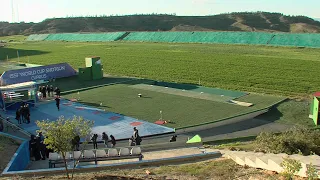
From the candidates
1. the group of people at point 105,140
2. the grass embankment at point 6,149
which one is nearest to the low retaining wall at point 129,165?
the grass embankment at point 6,149

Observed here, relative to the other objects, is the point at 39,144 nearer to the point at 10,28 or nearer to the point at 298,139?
the point at 298,139

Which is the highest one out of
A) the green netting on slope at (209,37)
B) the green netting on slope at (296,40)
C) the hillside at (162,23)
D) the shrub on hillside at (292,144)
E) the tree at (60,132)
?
the hillside at (162,23)

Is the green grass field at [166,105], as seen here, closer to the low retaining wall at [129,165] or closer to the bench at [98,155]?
the bench at [98,155]

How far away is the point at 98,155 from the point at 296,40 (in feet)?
167

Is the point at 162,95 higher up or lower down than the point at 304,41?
lower down

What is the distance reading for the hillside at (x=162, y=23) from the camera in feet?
392

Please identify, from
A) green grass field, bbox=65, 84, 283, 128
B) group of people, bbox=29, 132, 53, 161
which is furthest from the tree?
green grass field, bbox=65, 84, 283, 128

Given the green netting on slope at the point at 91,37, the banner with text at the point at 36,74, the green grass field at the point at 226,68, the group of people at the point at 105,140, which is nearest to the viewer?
the group of people at the point at 105,140

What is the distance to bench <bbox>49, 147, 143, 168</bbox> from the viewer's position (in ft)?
44.2

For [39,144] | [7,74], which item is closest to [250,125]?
[39,144]

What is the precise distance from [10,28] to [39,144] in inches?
5529

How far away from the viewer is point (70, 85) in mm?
32031

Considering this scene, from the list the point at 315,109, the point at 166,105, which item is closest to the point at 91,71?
the point at 166,105

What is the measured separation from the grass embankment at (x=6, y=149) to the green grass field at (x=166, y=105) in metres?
7.77
